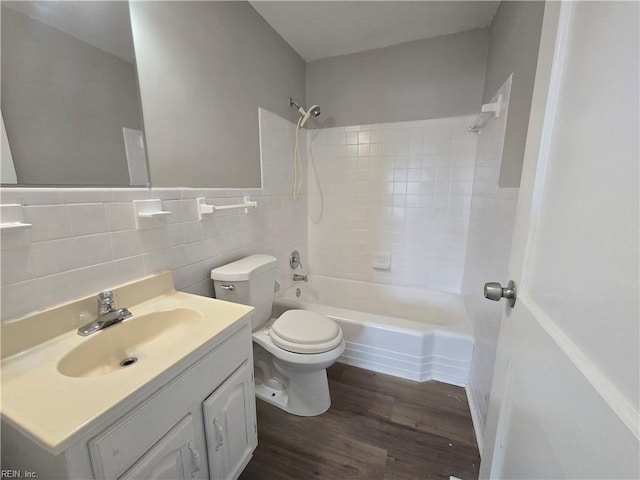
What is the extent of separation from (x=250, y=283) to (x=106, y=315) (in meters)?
0.61

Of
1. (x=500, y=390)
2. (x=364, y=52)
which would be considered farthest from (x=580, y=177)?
(x=364, y=52)

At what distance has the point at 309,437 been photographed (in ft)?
4.26

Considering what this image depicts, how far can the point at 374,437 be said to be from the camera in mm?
1293

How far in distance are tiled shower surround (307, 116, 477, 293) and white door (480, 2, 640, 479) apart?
1.48 meters

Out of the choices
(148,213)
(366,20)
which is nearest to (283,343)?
(148,213)

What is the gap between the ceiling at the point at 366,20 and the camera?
156 cm

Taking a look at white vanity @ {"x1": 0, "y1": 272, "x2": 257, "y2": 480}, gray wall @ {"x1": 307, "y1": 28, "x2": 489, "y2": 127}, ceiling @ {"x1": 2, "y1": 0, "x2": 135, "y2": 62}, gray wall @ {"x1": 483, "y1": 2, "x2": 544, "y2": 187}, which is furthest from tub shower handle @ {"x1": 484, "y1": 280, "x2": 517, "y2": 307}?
gray wall @ {"x1": 307, "y1": 28, "x2": 489, "y2": 127}

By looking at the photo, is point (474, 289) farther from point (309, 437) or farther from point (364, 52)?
point (364, 52)

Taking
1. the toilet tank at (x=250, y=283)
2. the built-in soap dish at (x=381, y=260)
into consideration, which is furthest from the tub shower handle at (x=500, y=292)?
the built-in soap dish at (x=381, y=260)

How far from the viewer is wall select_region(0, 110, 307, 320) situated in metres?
0.72

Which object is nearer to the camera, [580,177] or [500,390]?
[580,177]

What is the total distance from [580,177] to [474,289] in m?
1.45

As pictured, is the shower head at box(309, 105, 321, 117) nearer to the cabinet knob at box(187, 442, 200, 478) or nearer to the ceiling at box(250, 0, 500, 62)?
the ceiling at box(250, 0, 500, 62)

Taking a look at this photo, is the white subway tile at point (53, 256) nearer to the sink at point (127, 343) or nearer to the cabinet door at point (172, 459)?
the sink at point (127, 343)
